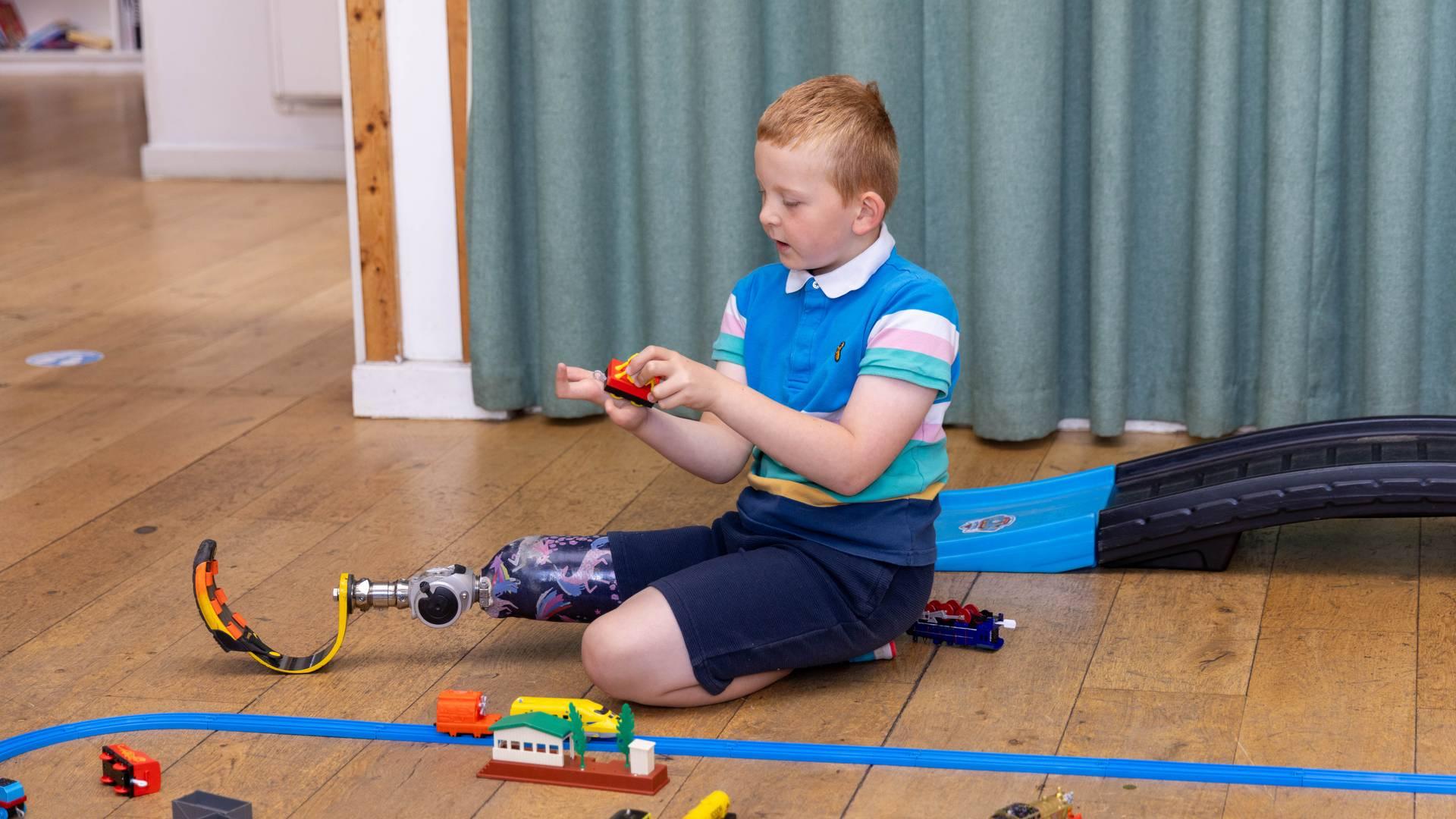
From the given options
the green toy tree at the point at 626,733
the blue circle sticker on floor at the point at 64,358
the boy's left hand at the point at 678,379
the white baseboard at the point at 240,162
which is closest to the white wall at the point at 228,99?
the white baseboard at the point at 240,162

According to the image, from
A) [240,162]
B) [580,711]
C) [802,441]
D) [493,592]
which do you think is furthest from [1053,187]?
[240,162]

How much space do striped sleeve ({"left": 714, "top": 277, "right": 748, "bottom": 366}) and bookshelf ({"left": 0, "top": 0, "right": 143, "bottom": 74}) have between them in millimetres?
6830

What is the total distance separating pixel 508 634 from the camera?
1803 mm

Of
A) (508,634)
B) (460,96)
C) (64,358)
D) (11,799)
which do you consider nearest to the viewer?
(11,799)

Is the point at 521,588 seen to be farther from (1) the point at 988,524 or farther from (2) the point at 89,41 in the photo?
(2) the point at 89,41

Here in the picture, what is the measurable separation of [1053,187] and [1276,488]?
0.68 m

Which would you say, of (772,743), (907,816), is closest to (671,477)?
(772,743)

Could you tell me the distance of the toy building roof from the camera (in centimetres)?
143

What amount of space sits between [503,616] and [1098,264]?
110 centimetres

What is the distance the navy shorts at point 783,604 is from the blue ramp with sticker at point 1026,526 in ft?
0.97

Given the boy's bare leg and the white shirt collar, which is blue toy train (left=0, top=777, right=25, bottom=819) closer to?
the boy's bare leg

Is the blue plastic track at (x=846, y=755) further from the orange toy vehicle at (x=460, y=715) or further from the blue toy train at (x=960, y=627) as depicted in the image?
the blue toy train at (x=960, y=627)

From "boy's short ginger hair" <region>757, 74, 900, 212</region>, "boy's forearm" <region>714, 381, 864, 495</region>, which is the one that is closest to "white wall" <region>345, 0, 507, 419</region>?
"boy's short ginger hair" <region>757, 74, 900, 212</region>

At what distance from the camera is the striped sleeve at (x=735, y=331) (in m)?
1.69
